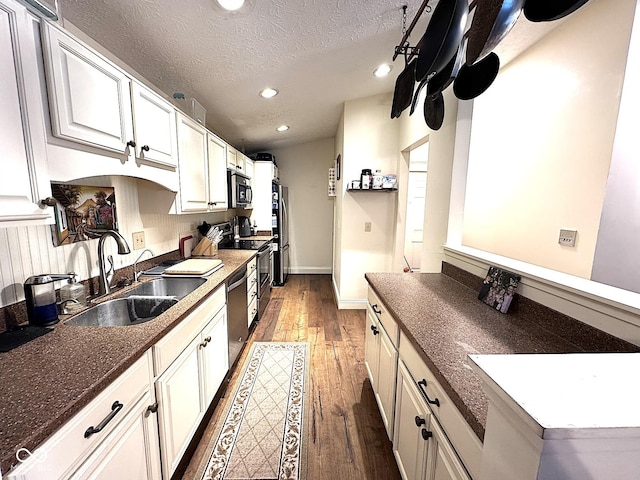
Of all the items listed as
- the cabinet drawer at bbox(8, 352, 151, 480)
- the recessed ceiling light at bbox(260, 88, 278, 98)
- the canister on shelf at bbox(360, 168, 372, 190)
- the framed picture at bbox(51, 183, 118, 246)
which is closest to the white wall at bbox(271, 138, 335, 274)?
the canister on shelf at bbox(360, 168, 372, 190)

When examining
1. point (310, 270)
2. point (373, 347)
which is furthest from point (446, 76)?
point (310, 270)

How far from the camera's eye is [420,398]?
1.04m

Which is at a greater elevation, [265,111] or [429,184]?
[265,111]

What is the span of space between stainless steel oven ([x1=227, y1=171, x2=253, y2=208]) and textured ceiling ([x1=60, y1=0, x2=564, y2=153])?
0.69m

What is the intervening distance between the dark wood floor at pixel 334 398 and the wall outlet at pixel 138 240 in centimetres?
126

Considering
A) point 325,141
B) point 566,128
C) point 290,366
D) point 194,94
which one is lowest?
point 290,366

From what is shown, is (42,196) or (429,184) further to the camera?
(429,184)

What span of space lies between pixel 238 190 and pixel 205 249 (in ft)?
3.00

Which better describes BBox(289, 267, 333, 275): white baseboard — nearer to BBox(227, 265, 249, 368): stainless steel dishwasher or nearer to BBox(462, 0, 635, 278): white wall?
BBox(227, 265, 249, 368): stainless steel dishwasher

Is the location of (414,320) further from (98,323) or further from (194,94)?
(194,94)

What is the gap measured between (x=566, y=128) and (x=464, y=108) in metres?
0.92

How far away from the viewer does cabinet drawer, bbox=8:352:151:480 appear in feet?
2.05

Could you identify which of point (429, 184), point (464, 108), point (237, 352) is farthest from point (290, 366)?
point (464, 108)

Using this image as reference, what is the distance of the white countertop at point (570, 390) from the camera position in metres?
0.36
